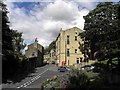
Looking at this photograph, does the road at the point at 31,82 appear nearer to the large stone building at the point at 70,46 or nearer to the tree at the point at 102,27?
the tree at the point at 102,27

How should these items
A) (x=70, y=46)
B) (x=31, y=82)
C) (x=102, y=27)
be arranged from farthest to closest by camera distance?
(x=70, y=46) → (x=102, y=27) → (x=31, y=82)

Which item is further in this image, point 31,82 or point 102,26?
point 102,26

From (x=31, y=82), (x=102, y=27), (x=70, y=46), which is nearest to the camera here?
(x=31, y=82)

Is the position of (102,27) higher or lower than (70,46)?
higher

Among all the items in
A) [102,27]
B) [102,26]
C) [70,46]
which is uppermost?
[102,26]

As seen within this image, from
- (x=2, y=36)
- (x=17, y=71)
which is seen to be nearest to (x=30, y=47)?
(x=17, y=71)

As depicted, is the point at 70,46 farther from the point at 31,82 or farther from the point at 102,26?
the point at 31,82

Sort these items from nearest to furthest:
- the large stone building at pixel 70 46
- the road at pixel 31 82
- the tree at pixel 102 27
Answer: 1. the road at pixel 31 82
2. the tree at pixel 102 27
3. the large stone building at pixel 70 46

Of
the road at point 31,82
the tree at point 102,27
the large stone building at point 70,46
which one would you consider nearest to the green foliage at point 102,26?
the tree at point 102,27

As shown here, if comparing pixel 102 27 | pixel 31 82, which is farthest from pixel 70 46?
pixel 31 82

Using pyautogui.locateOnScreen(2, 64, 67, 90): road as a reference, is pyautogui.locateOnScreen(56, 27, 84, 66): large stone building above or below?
above

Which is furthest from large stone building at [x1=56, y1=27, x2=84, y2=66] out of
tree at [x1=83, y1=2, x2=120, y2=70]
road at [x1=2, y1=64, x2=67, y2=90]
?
road at [x1=2, y1=64, x2=67, y2=90]

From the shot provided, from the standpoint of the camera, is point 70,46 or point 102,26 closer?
point 102,26

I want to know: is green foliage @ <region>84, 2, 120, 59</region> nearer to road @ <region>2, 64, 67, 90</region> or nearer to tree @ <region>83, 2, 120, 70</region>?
tree @ <region>83, 2, 120, 70</region>
